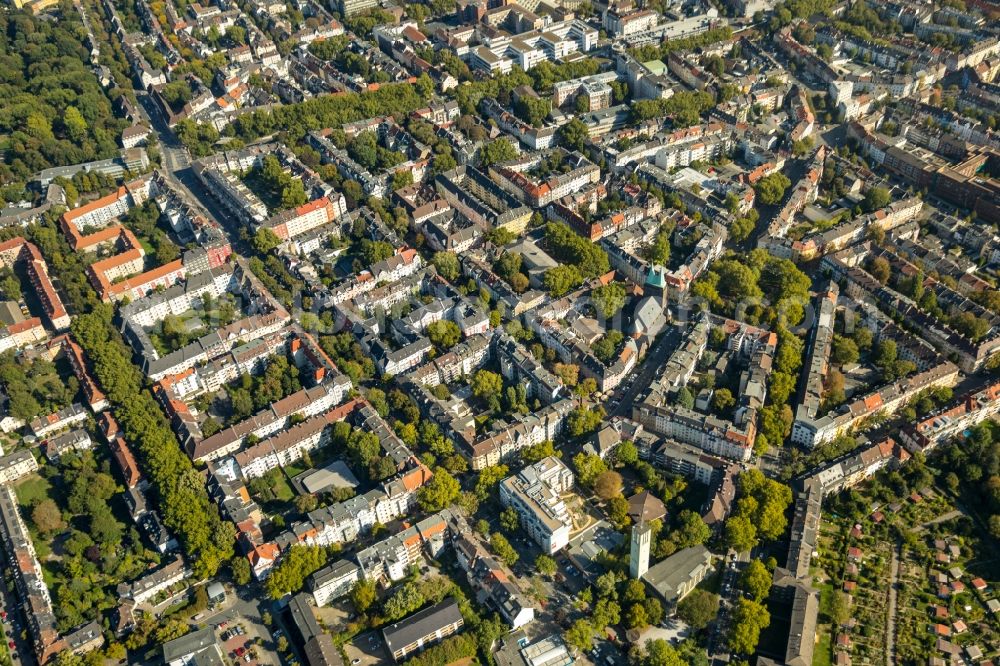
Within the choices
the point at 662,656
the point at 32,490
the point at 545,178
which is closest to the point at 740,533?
the point at 662,656

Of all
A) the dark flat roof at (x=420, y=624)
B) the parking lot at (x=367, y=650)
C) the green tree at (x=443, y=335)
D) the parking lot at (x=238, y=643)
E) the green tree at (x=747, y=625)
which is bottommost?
the parking lot at (x=367, y=650)

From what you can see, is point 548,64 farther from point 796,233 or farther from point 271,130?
point 796,233

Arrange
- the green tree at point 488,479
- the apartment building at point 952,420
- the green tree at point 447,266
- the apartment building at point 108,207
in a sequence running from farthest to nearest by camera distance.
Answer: the apartment building at point 108,207, the green tree at point 447,266, the apartment building at point 952,420, the green tree at point 488,479

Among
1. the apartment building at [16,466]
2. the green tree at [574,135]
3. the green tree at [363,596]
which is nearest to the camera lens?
the green tree at [363,596]

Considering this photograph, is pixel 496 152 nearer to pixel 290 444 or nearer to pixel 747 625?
pixel 290 444

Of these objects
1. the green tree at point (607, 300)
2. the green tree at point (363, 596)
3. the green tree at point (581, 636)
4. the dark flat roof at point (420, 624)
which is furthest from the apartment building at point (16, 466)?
the green tree at point (607, 300)

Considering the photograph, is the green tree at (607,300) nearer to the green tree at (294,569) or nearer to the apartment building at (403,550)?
the apartment building at (403,550)

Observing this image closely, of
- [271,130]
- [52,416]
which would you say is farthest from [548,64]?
[52,416]
